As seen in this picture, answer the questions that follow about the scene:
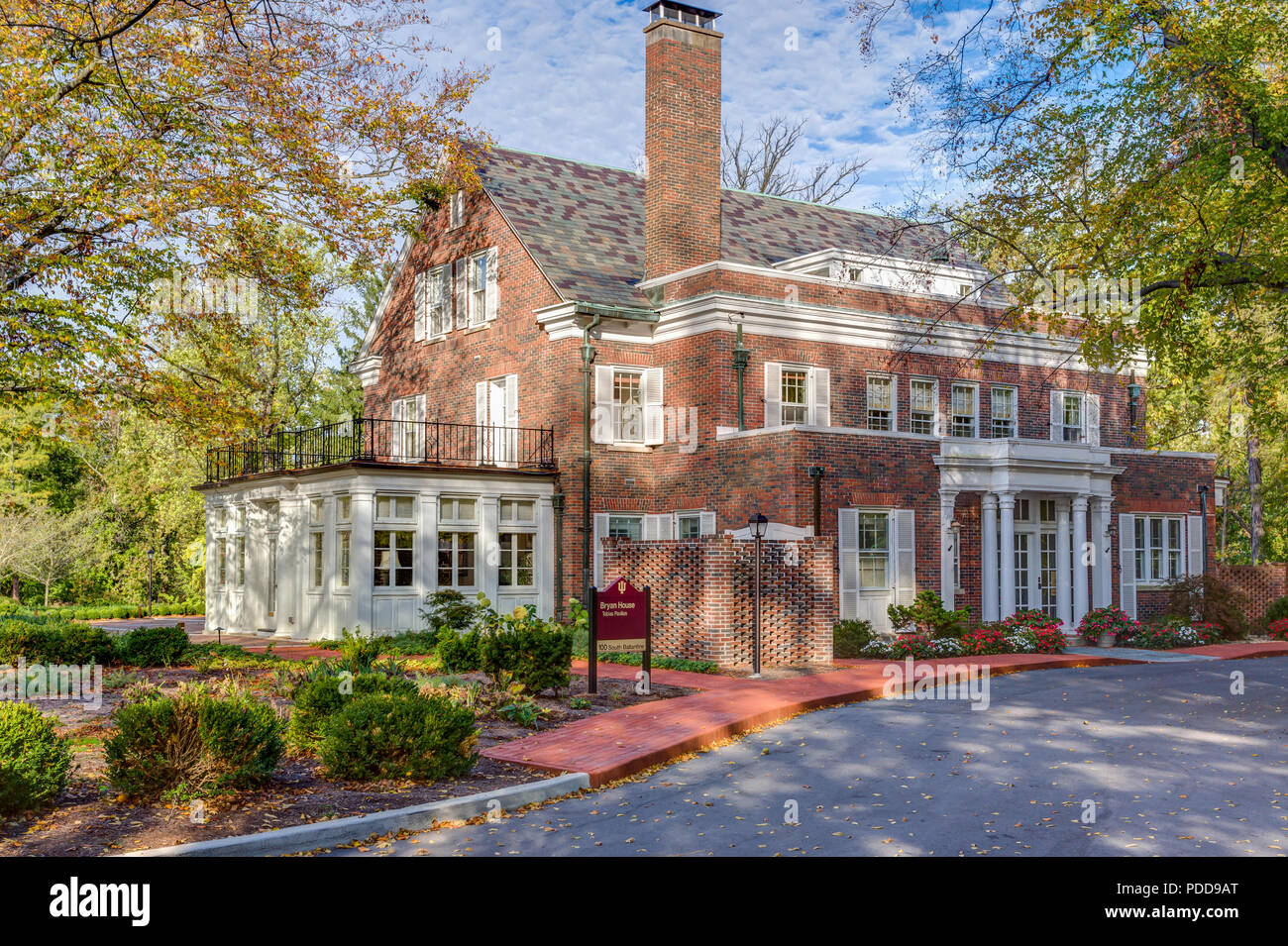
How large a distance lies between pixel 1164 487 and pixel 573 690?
17.5m

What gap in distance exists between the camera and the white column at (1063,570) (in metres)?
23.8

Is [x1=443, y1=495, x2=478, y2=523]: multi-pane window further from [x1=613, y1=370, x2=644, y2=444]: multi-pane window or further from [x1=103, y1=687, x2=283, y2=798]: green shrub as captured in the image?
[x1=103, y1=687, x2=283, y2=798]: green shrub

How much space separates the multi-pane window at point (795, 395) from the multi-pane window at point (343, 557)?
9.39 m

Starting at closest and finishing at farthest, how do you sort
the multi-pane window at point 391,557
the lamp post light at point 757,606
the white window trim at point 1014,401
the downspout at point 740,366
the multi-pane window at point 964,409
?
the lamp post light at point 757,606 → the multi-pane window at point 391,557 → the downspout at point 740,366 → the multi-pane window at point 964,409 → the white window trim at point 1014,401

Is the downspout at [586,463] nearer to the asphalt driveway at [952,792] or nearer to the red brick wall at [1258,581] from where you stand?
the asphalt driveway at [952,792]

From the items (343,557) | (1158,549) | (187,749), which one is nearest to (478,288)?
(343,557)

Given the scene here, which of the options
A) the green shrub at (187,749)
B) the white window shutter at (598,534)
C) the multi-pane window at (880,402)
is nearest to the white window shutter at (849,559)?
the multi-pane window at (880,402)

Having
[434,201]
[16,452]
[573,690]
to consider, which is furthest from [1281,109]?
[16,452]

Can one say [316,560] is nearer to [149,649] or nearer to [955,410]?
[149,649]

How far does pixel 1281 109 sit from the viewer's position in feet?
44.7

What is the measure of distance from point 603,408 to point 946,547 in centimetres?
766

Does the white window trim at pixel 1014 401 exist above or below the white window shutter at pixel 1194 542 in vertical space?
above

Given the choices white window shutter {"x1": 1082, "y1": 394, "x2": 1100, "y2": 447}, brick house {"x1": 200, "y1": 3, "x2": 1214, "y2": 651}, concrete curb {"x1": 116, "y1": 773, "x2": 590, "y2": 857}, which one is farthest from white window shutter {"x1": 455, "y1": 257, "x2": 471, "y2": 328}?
concrete curb {"x1": 116, "y1": 773, "x2": 590, "y2": 857}

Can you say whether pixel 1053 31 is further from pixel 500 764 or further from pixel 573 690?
pixel 500 764
